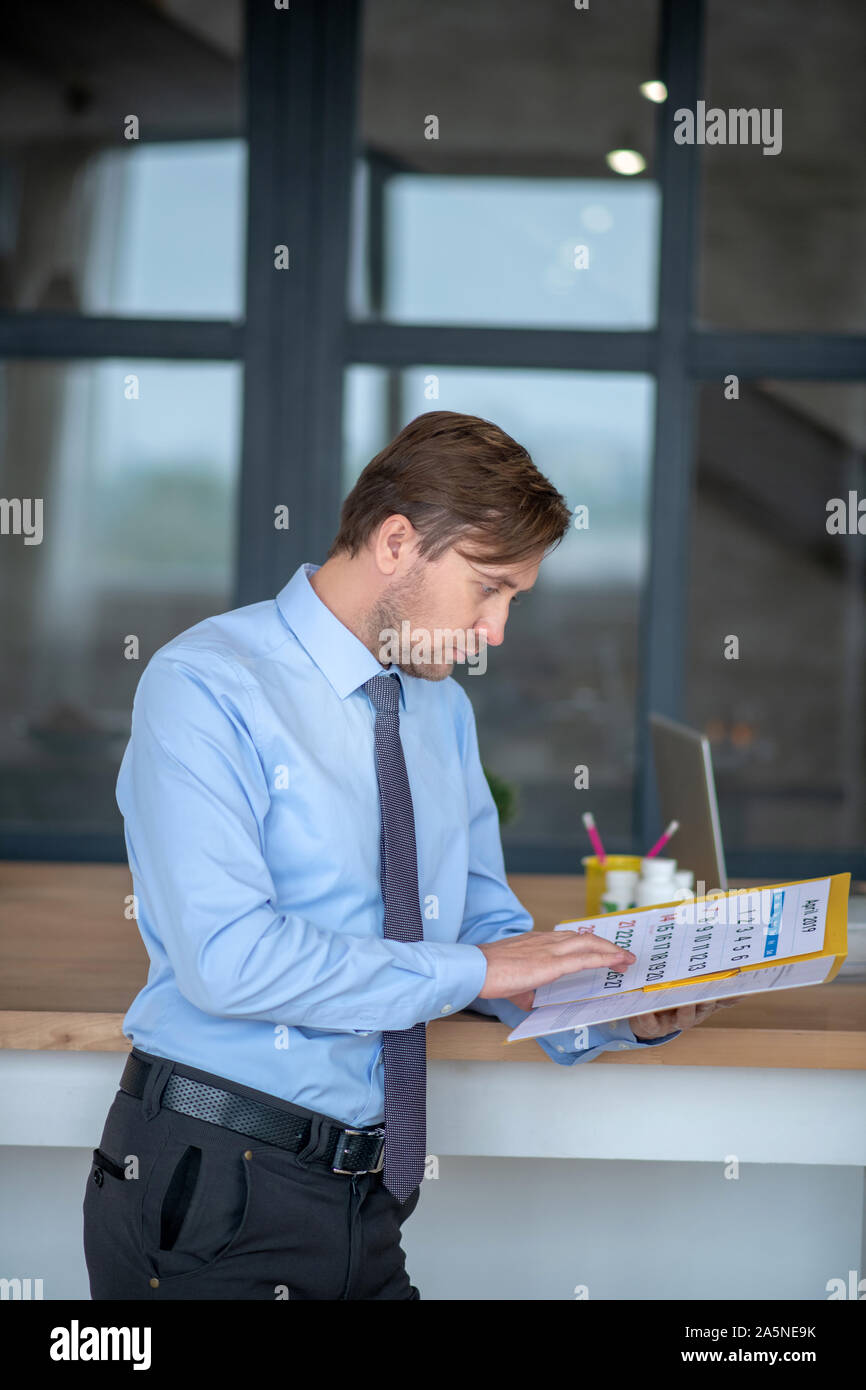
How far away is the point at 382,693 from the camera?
4.72 feet

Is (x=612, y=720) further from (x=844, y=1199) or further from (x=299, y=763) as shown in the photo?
(x=299, y=763)

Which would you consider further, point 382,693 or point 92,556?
point 92,556

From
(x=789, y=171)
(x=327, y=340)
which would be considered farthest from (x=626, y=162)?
(x=327, y=340)

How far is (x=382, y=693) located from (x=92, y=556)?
253cm

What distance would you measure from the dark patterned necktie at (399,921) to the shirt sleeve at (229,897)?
0.24 ft

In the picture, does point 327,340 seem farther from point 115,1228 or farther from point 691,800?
point 115,1228

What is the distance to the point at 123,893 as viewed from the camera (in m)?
2.37

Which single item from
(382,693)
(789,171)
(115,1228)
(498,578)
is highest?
(789,171)

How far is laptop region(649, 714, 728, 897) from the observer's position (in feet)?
6.38

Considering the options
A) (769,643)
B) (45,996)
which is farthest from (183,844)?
(769,643)

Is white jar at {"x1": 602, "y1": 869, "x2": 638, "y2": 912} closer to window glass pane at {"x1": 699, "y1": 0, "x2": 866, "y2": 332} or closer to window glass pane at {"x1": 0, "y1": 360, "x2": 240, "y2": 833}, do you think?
window glass pane at {"x1": 0, "y1": 360, "x2": 240, "y2": 833}

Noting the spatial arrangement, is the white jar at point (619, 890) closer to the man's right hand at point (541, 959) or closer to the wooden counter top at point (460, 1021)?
the wooden counter top at point (460, 1021)

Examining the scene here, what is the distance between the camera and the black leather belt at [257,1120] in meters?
1.29

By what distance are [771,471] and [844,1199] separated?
11.9 feet
